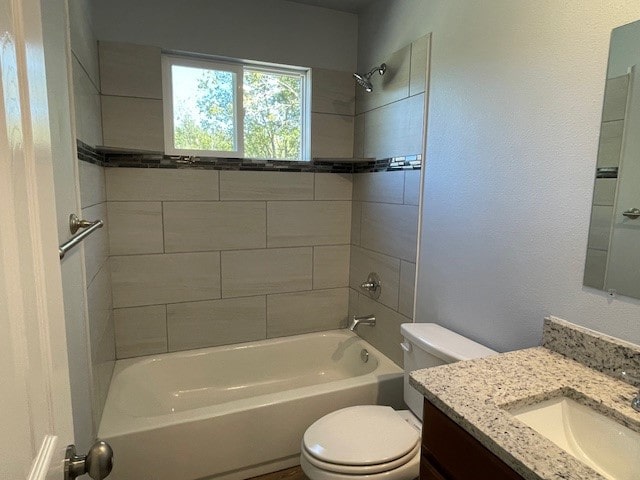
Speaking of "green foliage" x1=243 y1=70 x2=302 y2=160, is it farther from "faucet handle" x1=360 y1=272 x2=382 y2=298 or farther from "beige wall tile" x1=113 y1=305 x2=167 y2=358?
"beige wall tile" x1=113 y1=305 x2=167 y2=358

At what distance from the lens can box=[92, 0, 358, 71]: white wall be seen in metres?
2.09

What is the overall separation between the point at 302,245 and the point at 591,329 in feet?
5.78

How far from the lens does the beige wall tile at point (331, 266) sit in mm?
2723

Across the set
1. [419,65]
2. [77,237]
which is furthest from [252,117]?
[77,237]

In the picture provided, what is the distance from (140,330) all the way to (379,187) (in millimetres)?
1702

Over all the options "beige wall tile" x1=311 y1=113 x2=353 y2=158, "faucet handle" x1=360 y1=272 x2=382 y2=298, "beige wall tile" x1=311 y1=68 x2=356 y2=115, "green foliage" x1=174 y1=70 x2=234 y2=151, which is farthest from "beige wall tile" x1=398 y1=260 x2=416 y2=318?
"green foliage" x1=174 y1=70 x2=234 y2=151

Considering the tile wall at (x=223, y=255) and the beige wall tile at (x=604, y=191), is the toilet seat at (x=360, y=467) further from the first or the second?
the tile wall at (x=223, y=255)

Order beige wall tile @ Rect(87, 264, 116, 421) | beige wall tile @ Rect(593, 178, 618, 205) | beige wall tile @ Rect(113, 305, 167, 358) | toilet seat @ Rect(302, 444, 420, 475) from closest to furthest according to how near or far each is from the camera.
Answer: beige wall tile @ Rect(593, 178, 618, 205), toilet seat @ Rect(302, 444, 420, 475), beige wall tile @ Rect(87, 264, 116, 421), beige wall tile @ Rect(113, 305, 167, 358)

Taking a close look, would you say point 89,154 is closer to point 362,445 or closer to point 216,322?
point 216,322

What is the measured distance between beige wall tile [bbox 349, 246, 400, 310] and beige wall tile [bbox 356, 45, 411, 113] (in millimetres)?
925

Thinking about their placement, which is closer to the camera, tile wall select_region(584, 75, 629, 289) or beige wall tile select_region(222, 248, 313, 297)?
tile wall select_region(584, 75, 629, 289)

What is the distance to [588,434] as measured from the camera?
100 centimetres

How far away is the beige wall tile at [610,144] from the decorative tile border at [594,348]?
0.52m

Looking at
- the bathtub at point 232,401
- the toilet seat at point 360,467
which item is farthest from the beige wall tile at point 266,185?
the toilet seat at point 360,467
